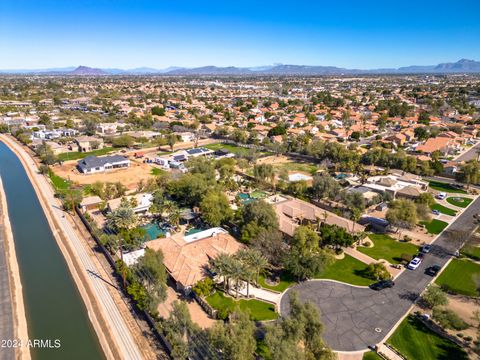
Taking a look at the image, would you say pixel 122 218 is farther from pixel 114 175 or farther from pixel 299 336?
pixel 114 175

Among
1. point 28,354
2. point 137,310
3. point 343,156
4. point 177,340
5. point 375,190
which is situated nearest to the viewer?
point 177,340

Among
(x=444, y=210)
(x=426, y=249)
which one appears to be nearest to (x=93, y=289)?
(x=426, y=249)

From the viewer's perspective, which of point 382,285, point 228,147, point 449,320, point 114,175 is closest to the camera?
point 449,320

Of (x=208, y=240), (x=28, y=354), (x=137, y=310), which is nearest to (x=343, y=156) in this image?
(x=208, y=240)

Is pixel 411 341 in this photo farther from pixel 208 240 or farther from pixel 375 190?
pixel 375 190

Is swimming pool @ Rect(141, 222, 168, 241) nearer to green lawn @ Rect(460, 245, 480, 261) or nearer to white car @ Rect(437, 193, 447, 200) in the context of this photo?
green lawn @ Rect(460, 245, 480, 261)

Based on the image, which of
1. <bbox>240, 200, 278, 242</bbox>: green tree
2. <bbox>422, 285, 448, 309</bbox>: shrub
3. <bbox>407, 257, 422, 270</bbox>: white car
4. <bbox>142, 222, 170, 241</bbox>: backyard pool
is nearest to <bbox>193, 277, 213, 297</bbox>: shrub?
<bbox>240, 200, 278, 242</bbox>: green tree
